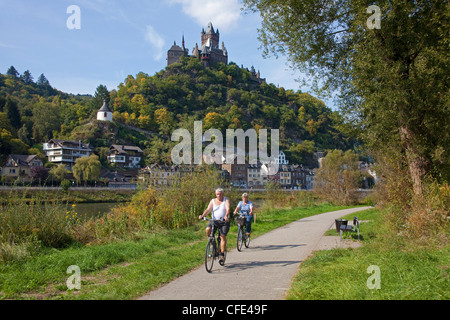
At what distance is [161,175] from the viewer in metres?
18.3

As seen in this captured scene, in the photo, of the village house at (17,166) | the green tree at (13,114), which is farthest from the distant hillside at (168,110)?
the village house at (17,166)

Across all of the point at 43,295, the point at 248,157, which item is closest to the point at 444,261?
the point at 43,295

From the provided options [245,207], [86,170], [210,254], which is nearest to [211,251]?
[210,254]

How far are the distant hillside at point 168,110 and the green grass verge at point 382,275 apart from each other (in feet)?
250

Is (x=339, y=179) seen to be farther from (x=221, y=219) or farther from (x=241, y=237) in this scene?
(x=221, y=219)

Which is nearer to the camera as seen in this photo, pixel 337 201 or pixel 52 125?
pixel 337 201

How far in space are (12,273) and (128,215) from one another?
762 centimetres

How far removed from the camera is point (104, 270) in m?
7.79

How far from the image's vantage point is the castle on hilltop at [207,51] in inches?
7188

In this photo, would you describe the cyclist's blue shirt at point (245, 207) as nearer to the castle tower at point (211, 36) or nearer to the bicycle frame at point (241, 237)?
the bicycle frame at point (241, 237)

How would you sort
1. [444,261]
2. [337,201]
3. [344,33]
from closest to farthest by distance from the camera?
[444,261]
[344,33]
[337,201]

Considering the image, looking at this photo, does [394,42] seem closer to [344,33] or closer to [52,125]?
[344,33]

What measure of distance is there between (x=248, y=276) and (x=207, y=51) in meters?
190

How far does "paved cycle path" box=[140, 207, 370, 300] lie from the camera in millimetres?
5578
